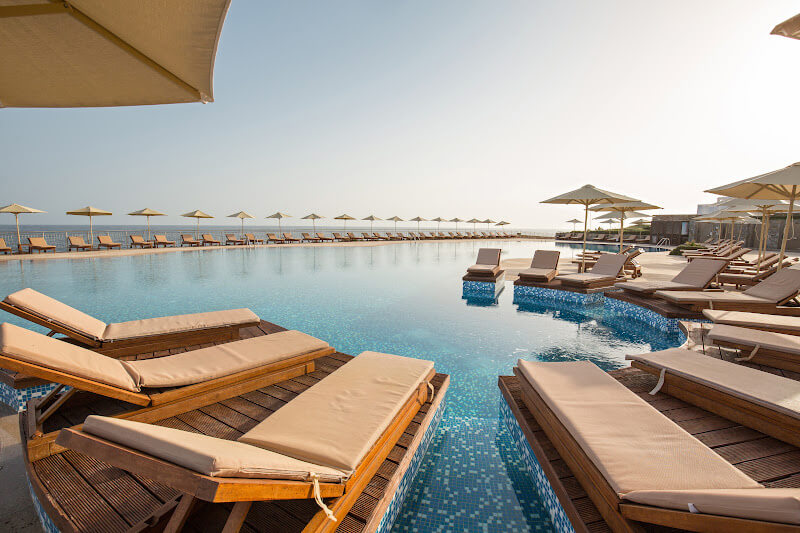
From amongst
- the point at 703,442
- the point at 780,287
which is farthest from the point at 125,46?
the point at 780,287

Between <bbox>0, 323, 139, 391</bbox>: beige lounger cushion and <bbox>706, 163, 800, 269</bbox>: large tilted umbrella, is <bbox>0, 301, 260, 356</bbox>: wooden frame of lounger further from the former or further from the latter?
<bbox>706, 163, 800, 269</bbox>: large tilted umbrella

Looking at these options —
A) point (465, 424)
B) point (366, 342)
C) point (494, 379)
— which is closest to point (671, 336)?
point (494, 379)

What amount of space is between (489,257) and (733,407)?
6.70 metres

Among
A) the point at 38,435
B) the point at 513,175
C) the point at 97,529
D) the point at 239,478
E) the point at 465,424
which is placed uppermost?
the point at 513,175

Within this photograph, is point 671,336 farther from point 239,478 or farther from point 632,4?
point 632,4

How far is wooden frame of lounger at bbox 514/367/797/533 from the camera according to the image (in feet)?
3.28

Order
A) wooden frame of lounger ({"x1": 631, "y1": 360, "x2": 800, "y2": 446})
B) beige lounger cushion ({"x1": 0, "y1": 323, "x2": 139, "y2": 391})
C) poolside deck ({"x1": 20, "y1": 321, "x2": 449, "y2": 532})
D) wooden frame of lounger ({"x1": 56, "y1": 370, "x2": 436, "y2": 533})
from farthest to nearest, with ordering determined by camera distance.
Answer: wooden frame of lounger ({"x1": 631, "y1": 360, "x2": 800, "y2": 446}), beige lounger cushion ({"x1": 0, "y1": 323, "x2": 139, "y2": 391}), poolside deck ({"x1": 20, "y1": 321, "x2": 449, "y2": 532}), wooden frame of lounger ({"x1": 56, "y1": 370, "x2": 436, "y2": 533})

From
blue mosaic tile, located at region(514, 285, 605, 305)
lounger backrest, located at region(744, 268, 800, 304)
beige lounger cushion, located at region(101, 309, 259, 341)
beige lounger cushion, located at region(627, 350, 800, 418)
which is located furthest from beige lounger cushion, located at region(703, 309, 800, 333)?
beige lounger cushion, located at region(101, 309, 259, 341)

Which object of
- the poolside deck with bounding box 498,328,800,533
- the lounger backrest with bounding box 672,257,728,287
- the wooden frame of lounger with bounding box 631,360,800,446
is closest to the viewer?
the poolside deck with bounding box 498,328,800,533

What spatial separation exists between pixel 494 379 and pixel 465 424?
976 millimetres

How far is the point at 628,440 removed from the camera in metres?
1.57

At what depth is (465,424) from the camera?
272 centimetres

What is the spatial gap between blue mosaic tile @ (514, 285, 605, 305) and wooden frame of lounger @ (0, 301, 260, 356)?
555 centimetres

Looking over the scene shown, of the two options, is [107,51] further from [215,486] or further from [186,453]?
[215,486]
